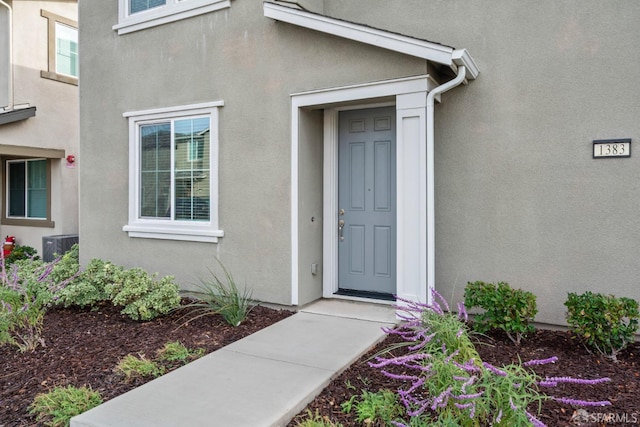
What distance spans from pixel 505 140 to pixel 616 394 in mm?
2799

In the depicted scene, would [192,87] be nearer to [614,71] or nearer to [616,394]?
[614,71]

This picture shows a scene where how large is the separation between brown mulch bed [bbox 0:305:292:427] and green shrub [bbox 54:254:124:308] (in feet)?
0.60

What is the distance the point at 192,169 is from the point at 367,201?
8.67 feet

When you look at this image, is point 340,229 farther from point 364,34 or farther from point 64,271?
point 64,271

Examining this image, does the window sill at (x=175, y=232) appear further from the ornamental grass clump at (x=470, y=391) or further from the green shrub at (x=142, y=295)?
the ornamental grass clump at (x=470, y=391)

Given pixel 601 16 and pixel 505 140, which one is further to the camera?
pixel 505 140

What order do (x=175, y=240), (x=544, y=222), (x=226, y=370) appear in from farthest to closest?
(x=175, y=240)
(x=544, y=222)
(x=226, y=370)

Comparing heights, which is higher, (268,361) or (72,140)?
(72,140)

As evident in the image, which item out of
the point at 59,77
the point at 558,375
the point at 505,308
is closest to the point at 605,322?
the point at 558,375

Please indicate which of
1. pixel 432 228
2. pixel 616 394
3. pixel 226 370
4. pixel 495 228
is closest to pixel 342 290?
pixel 432 228

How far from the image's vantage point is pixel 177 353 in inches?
175

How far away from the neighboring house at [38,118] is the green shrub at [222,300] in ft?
21.6

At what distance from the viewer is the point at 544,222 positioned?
16.4 feet

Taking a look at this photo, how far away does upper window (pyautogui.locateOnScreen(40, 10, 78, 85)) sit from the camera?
11.3 m
